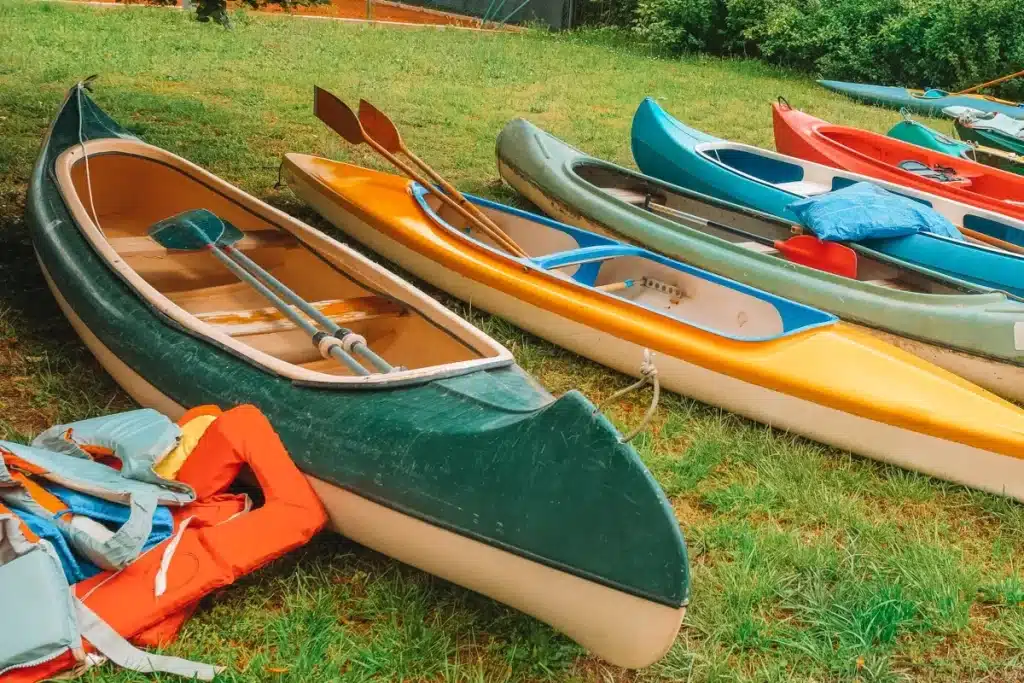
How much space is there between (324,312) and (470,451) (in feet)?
3.75

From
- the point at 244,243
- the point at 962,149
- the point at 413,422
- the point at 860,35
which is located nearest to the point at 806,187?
the point at 962,149

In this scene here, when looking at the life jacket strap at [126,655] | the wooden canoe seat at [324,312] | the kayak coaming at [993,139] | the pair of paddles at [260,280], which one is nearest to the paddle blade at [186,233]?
the pair of paddles at [260,280]

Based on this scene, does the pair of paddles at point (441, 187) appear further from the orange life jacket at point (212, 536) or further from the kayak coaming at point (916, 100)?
the kayak coaming at point (916, 100)

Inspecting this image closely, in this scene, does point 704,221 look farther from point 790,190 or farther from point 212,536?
point 212,536

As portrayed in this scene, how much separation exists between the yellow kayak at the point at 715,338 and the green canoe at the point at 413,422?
2.52ft

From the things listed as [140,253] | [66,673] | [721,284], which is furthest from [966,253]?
[66,673]

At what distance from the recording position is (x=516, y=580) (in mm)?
2111

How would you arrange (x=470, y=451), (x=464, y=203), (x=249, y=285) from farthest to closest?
(x=464, y=203) → (x=249, y=285) → (x=470, y=451)

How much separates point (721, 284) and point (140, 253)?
2.36 metres

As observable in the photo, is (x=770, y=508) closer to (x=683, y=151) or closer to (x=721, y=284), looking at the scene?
(x=721, y=284)

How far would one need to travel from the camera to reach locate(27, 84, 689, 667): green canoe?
1.95 meters

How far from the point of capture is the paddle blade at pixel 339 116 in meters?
4.32

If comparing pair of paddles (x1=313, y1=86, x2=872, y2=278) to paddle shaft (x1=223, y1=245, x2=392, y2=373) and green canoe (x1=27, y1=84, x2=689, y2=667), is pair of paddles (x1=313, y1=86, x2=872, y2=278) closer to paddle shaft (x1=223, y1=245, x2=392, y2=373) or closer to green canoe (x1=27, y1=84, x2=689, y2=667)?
green canoe (x1=27, y1=84, x2=689, y2=667)

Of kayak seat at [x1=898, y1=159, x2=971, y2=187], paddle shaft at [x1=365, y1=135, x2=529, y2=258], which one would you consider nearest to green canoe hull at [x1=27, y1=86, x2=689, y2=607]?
paddle shaft at [x1=365, y1=135, x2=529, y2=258]
